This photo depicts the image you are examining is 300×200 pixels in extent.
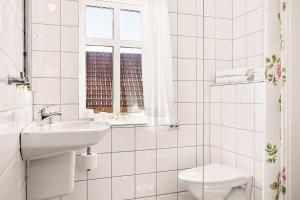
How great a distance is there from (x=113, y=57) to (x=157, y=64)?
0.35 m

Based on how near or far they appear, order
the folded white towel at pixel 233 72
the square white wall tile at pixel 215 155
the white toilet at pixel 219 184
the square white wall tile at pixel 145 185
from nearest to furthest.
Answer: the white toilet at pixel 219 184
the folded white towel at pixel 233 72
the square white wall tile at pixel 145 185
the square white wall tile at pixel 215 155

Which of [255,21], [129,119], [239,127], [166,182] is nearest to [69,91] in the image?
[129,119]

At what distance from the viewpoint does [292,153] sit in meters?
1.25

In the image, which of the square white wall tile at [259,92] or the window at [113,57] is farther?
the window at [113,57]

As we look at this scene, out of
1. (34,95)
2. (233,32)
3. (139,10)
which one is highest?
(139,10)

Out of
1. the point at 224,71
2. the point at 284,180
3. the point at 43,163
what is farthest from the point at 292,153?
the point at 43,163

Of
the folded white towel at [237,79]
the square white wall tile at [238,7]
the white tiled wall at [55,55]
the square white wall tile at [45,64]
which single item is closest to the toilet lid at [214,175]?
the folded white towel at [237,79]

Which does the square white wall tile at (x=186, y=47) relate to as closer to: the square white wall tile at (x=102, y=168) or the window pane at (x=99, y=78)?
the window pane at (x=99, y=78)

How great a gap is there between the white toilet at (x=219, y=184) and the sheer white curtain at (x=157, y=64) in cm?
48

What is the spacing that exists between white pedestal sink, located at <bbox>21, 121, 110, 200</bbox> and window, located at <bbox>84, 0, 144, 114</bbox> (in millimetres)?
511

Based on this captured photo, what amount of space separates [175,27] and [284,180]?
1377mm

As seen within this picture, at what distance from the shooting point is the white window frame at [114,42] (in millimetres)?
1971

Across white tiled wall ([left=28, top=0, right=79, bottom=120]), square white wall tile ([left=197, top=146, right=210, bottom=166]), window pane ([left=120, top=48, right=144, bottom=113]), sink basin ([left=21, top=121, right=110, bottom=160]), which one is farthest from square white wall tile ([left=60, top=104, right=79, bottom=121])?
square white wall tile ([left=197, top=146, right=210, bottom=166])

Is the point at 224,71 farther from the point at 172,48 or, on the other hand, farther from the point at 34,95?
the point at 34,95
